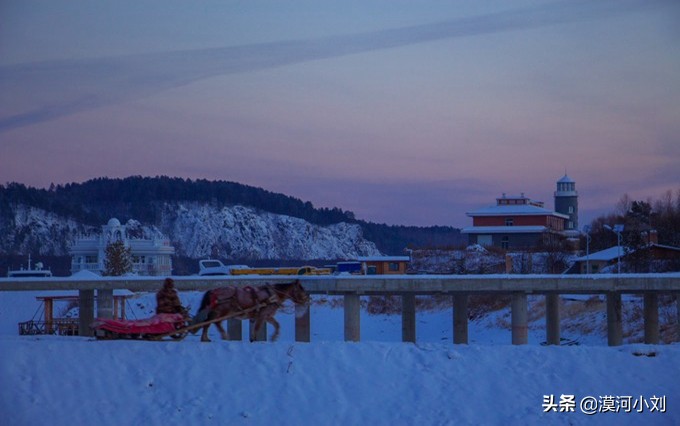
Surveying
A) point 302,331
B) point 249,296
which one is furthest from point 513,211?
point 249,296

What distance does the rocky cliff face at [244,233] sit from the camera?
501 ft

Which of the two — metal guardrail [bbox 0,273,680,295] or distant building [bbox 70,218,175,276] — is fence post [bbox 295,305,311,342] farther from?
distant building [bbox 70,218,175,276]

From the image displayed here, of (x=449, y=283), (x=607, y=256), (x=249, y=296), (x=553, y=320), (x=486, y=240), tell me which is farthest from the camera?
(x=486, y=240)

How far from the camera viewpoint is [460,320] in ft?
119

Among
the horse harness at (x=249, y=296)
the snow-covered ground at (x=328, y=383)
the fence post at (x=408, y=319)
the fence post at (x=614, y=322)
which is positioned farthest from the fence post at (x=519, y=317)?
the fence post at (x=614, y=322)

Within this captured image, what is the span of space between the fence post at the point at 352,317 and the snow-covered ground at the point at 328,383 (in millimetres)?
6785

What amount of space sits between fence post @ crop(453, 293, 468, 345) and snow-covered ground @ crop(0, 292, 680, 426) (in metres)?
12.8

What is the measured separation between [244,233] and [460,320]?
129272 mm

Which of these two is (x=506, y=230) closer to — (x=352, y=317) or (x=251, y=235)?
(x=352, y=317)

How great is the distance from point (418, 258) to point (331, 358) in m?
56.3

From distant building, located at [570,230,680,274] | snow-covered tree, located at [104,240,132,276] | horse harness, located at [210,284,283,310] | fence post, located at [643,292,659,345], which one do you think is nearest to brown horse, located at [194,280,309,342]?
horse harness, located at [210,284,283,310]

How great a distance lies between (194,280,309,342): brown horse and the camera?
24.2 m

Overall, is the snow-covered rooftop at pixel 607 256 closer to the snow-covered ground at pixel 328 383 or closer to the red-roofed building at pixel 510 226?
the red-roofed building at pixel 510 226

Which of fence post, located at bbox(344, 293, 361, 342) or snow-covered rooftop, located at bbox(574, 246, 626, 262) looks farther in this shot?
snow-covered rooftop, located at bbox(574, 246, 626, 262)
